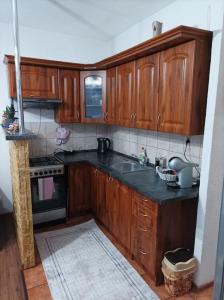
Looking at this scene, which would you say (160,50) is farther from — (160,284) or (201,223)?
(160,284)

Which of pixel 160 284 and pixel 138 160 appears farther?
pixel 138 160

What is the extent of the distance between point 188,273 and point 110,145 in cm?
222

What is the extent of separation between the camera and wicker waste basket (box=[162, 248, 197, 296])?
1771 millimetres

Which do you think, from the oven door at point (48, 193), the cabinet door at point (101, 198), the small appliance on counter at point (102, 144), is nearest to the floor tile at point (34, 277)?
the oven door at point (48, 193)

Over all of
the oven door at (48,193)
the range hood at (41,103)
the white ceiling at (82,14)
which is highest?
the white ceiling at (82,14)

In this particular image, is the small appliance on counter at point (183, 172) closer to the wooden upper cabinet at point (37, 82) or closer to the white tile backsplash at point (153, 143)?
the white tile backsplash at point (153, 143)

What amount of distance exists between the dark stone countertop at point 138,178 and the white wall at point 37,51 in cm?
73

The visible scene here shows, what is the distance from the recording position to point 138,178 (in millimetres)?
2219

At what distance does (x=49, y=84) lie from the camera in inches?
113

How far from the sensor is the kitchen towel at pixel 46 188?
275 cm

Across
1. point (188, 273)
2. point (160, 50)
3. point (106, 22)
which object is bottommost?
point (188, 273)

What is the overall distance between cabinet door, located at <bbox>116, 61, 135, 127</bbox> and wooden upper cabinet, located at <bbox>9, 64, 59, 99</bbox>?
2.82 feet

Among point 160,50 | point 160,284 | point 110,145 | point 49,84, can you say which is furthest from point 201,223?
point 49,84

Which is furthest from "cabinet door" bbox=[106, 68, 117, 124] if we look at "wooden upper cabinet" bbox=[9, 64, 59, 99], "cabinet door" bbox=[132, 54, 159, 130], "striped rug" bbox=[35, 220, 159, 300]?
"striped rug" bbox=[35, 220, 159, 300]
